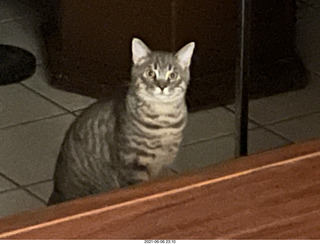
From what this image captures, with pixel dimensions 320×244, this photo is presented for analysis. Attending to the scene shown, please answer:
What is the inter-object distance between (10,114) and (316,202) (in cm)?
58

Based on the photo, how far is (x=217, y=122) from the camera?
1521 mm

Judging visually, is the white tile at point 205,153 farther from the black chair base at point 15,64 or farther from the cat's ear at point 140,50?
the black chair base at point 15,64

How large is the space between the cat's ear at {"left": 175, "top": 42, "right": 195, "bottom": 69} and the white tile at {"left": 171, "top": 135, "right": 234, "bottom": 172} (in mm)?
142

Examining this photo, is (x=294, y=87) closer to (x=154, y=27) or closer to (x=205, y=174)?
(x=154, y=27)

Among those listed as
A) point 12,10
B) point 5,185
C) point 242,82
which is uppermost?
point 12,10

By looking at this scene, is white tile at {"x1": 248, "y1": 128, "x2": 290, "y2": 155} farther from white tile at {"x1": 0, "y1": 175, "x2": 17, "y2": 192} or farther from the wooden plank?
white tile at {"x1": 0, "y1": 175, "x2": 17, "y2": 192}

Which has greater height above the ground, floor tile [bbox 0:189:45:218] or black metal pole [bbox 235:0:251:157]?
black metal pole [bbox 235:0:251:157]

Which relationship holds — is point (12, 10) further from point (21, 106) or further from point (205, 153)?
point (205, 153)

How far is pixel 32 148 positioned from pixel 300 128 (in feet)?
1.60

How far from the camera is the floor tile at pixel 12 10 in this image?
1.38m

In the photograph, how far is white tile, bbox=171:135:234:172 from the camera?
1399 mm

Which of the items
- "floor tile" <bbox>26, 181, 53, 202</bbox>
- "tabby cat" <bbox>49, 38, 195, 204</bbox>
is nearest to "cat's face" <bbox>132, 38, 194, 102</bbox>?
"tabby cat" <bbox>49, 38, 195, 204</bbox>

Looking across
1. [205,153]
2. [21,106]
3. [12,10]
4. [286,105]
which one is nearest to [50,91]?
[21,106]

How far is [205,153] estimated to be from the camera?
1.46 metres
